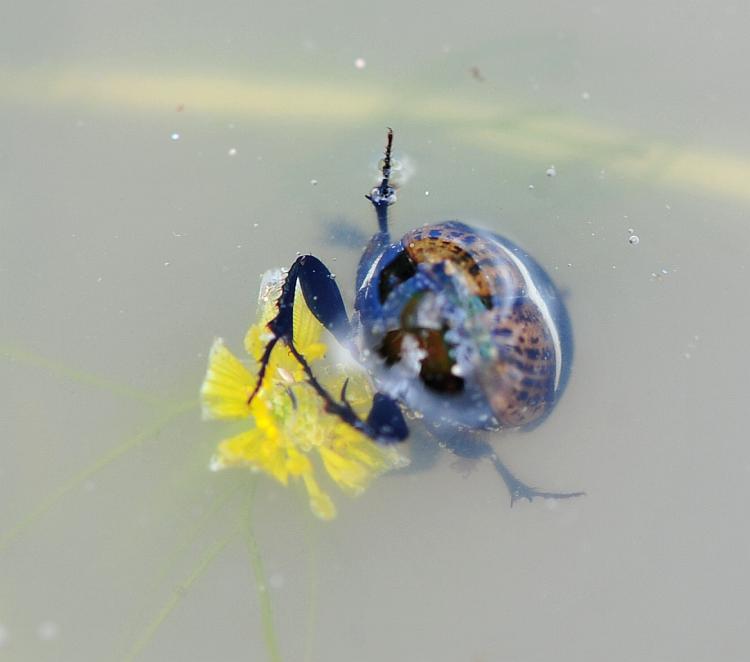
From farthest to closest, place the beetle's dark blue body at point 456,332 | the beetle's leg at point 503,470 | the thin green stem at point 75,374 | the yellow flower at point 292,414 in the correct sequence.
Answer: the thin green stem at point 75,374 < the beetle's leg at point 503,470 < the yellow flower at point 292,414 < the beetle's dark blue body at point 456,332

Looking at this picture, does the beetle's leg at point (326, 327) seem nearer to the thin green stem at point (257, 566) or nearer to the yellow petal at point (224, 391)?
the yellow petal at point (224, 391)

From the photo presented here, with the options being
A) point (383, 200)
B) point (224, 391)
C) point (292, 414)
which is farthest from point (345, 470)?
point (383, 200)

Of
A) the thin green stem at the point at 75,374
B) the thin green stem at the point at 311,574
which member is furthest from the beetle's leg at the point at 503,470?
the thin green stem at the point at 75,374

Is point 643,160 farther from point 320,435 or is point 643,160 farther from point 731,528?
point 320,435

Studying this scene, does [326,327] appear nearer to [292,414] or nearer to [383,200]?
[292,414]

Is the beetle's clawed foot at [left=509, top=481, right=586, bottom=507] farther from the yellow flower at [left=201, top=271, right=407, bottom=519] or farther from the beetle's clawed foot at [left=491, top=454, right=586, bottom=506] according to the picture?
the yellow flower at [left=201, top=271, right=407, bottom=519]
